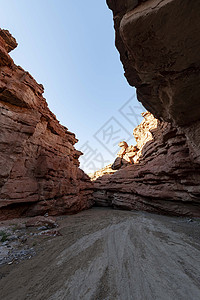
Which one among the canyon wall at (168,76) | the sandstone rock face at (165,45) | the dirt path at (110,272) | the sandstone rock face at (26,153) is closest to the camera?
the dirt path at (110,272)

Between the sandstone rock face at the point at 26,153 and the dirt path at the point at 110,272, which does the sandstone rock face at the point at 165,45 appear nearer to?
the dirt path at the point at 110,272

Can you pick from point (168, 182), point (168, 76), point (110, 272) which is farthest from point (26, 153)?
point (168, 182)

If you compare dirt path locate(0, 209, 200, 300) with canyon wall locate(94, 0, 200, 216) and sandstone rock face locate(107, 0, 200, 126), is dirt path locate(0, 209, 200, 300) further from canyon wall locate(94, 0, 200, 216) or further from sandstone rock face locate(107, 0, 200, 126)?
sandstone rock face locate(107, 0, 200, 126)

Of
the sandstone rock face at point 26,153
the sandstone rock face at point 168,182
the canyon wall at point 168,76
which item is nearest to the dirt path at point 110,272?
the sandstone rock face at point 168,182

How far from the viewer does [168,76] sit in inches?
168

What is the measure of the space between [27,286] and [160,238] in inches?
174

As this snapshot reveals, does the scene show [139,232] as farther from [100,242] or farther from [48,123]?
[48,123]

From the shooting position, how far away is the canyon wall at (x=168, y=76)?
2930 millimetres

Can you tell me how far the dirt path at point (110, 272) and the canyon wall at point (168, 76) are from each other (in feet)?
15.1

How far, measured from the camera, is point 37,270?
2.77 metres

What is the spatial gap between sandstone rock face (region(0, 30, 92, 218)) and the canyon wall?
8.38m

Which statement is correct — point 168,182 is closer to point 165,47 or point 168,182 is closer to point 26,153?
point 165,47

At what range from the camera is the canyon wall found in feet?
9.61

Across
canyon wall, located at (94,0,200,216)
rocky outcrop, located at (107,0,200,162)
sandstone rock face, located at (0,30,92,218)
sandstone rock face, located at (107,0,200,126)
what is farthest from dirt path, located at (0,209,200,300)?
sandstone rock face, located at (107,0,200,126)
